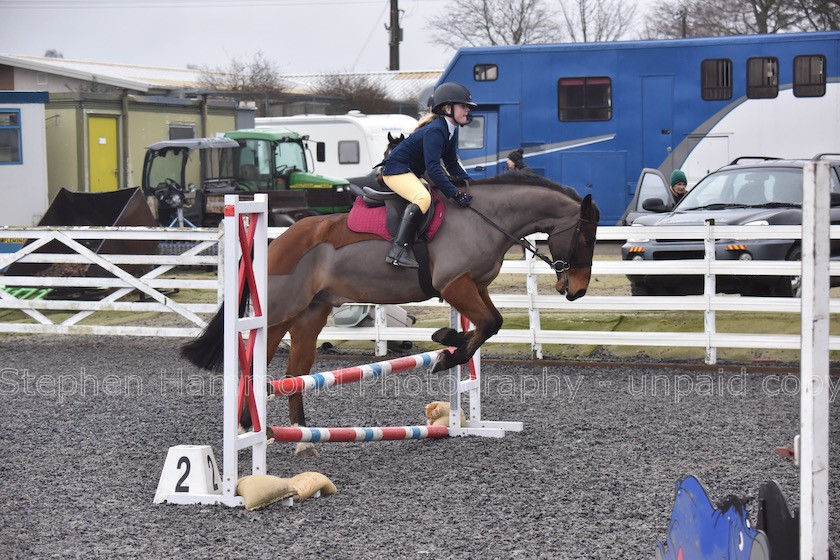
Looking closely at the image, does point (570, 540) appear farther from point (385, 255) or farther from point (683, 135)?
point (683, 135)

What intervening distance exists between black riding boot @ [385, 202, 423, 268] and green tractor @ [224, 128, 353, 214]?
15005 mm

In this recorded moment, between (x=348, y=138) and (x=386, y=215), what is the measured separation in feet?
73.4

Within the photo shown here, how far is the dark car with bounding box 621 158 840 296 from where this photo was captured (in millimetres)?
11789

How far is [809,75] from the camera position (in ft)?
70.1

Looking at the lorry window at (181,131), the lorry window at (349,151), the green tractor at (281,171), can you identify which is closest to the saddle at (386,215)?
the green tractor at (281,171)

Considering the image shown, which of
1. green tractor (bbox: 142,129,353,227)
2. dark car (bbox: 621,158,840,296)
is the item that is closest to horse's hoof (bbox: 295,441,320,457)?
dark car (bbox: 621,158,840,296)

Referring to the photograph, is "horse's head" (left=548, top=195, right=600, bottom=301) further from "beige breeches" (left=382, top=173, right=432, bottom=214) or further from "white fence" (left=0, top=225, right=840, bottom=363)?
"white fence" (left=0, top=225, right=840, bottom=363)

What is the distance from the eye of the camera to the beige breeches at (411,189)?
7392 millimetres

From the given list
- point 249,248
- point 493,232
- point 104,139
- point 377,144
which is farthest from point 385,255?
point 377,144

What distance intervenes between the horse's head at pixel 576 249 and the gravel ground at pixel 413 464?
3.63 ft

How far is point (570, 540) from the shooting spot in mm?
5176

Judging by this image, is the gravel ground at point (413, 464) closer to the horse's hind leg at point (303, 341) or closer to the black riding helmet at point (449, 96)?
the horse's hind leg at point (303, 341)

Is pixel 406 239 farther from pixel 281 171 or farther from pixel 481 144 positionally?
pixel 281 171

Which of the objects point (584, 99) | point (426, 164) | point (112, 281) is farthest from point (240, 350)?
point (584, 99)
